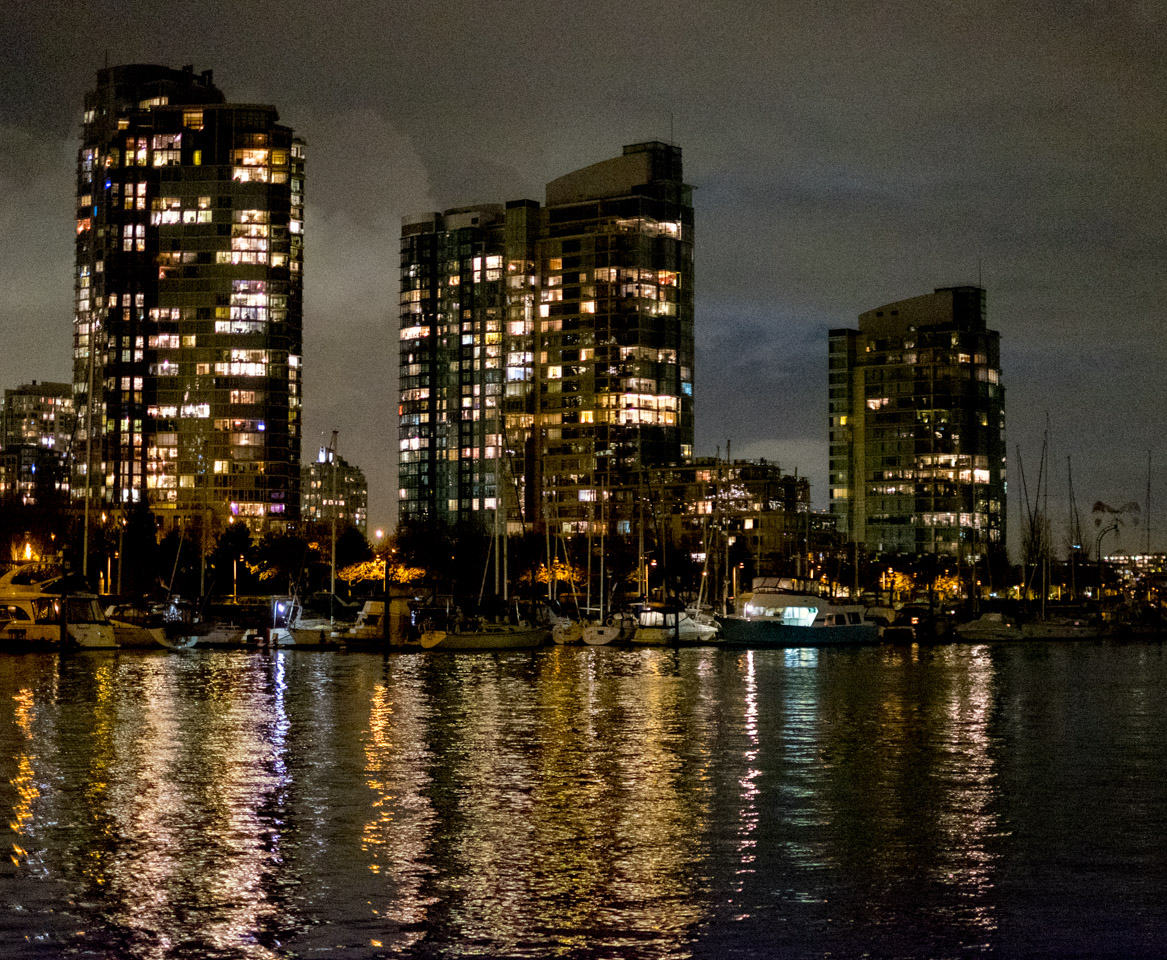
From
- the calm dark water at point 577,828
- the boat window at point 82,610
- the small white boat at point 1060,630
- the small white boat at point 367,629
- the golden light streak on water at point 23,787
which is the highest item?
the boat window at point 82,610

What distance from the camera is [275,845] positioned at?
28.1m

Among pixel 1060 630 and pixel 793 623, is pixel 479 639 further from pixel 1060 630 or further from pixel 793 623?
pixel 1060 630

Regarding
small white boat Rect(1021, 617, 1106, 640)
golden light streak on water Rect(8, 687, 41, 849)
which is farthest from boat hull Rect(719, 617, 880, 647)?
golden light streak on water Rect(8, 687, 41, 849)

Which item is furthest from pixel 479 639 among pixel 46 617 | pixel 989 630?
pixel 989 630

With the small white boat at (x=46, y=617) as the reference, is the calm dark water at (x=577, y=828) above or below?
below

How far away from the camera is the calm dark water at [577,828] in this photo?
71.3ft

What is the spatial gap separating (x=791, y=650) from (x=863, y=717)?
6550cm

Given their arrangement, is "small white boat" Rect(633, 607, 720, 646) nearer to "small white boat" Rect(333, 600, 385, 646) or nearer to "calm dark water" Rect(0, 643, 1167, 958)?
"small white boat" Rect(333, 600, 385, 646)

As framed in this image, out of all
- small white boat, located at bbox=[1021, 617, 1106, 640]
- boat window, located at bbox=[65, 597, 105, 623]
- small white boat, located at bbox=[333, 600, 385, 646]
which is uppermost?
boat window, located at bbox=[65, 597, 105, 623]

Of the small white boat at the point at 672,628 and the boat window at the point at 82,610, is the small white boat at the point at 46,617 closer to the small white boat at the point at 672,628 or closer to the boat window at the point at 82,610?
the boat window at the point at 82,610

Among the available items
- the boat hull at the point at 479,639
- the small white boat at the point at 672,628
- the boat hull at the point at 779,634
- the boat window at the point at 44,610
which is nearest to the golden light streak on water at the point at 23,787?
the boat window at the point at 44,610

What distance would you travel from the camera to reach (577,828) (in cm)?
3011

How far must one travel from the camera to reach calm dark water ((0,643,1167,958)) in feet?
71.3

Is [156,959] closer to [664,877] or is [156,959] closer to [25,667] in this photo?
[664,877]
